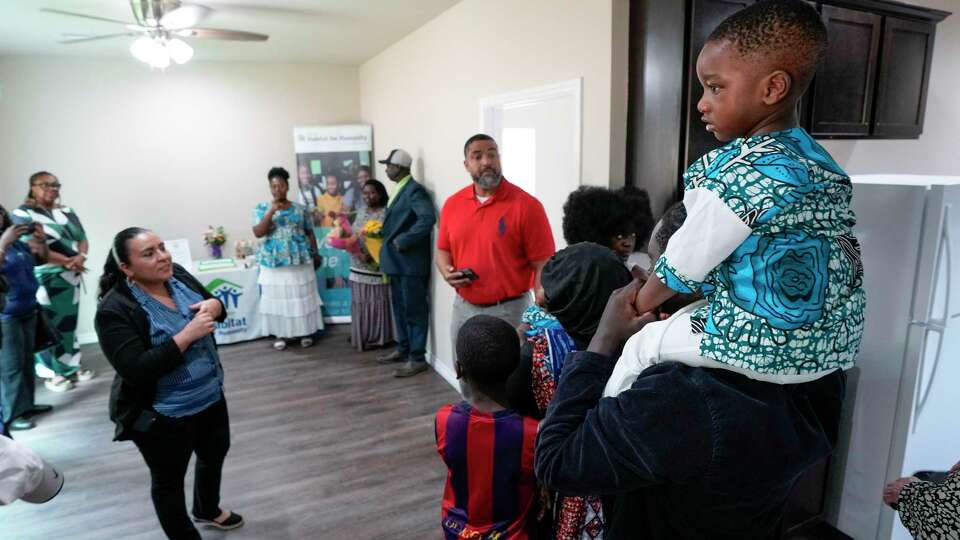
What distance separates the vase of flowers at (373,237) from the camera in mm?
4355

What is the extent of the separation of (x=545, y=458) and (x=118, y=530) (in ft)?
8.23

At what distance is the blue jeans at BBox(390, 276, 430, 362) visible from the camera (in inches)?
165

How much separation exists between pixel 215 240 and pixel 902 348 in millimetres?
5258

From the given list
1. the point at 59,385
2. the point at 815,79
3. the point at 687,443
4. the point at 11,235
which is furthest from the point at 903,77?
the point at 59,385

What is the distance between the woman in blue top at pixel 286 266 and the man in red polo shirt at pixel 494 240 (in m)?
1.99

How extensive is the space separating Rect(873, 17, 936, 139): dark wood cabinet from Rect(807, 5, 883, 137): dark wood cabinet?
11cm

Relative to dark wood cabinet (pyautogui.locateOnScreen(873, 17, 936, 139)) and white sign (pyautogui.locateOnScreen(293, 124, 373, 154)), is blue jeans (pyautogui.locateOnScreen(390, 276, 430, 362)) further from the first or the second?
dark wood cabinet (pyautogui.locateOnScreen(873, 17, 936, 139))

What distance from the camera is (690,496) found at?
30.2 inches

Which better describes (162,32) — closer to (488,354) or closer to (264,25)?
(264,25)

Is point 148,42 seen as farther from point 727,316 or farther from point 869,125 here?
point 869,125

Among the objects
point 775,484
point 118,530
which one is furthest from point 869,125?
point 118,530

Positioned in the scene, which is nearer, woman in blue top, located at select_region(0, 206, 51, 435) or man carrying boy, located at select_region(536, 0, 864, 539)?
man carrying boy, located at select_region(536, 0, 864, 539)

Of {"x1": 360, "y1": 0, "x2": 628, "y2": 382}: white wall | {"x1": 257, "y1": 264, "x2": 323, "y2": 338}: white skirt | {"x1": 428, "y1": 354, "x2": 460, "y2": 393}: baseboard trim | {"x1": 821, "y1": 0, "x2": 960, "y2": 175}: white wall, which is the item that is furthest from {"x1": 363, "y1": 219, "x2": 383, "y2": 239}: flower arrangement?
{"x1": 821, "y1": 0, "x2": 960, "y2": 175}: white wall

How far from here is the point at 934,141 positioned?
3.55 meters
